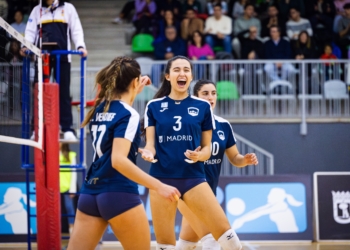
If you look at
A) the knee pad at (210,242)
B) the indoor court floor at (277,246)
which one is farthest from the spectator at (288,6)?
the knee pad at (210,242)

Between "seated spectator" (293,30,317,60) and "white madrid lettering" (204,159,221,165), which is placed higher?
"seated spectator" (293,30,317,60)

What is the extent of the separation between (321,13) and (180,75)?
11074 mm

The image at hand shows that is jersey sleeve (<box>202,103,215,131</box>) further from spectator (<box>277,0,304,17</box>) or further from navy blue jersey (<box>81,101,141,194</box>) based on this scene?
spectator (<box>277,0,304,17</box>)

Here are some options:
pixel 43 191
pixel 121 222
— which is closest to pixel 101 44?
pixel 43 191

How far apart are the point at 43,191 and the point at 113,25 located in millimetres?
10501

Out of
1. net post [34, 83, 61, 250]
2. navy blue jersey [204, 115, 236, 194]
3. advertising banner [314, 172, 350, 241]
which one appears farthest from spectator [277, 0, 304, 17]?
navy blue jersey [204, 115, 236, 194]

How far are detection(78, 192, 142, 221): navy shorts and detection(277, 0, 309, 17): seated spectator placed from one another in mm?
12230

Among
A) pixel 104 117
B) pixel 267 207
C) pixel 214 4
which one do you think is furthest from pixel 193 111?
pixel 214 4

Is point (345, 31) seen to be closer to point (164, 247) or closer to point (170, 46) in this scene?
point (170, 46)

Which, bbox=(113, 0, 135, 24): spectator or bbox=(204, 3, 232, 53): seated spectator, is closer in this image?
bbox=(204, 3, 232, 53): seated spectator

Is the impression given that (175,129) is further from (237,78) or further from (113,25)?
(113,25)

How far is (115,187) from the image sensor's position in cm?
420

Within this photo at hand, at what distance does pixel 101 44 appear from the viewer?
16594 mm

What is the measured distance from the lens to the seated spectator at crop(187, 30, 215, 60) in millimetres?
14305
